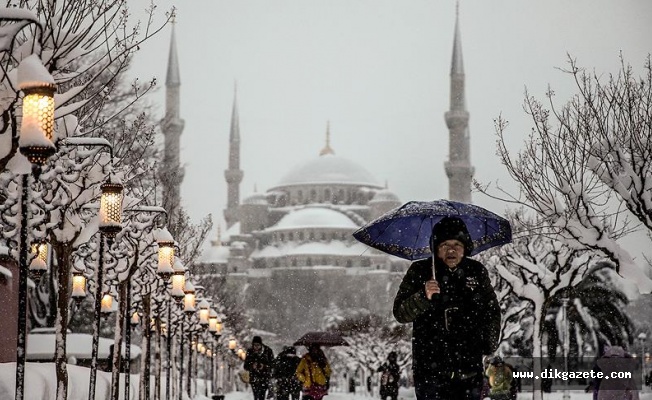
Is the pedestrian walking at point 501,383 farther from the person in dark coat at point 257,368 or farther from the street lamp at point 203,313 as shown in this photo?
the street lamp at point 203,313

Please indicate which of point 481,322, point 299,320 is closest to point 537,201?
point 481,322

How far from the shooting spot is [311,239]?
125312 millimetres

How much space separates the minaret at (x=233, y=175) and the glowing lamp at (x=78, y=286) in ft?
365

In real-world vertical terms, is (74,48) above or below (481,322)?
above

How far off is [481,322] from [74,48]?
17.4ft

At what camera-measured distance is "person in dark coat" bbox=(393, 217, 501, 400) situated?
19.7 feet

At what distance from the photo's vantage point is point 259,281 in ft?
395

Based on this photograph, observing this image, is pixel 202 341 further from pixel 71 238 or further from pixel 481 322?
pixel 481 322

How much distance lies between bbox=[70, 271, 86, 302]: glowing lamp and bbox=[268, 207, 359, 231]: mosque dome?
105150 mm

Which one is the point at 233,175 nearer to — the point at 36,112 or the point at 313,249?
the point at 313,249

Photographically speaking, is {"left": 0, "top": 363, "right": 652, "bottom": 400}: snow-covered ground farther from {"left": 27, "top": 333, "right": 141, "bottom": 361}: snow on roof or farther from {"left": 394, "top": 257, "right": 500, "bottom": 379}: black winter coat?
{"left": 27, "top": 333, "right": 141, "bottom": 361}: snow on roof

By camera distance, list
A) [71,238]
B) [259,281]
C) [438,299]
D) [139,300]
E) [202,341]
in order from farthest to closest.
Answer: [259,281]
[202,341]
[139,300]
[71,238]
[438,299]

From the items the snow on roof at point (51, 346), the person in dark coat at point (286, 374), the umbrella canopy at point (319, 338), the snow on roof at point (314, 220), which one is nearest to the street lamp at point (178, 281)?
the person in dark coat at point (286, 374)

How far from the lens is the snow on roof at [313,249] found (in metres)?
121
